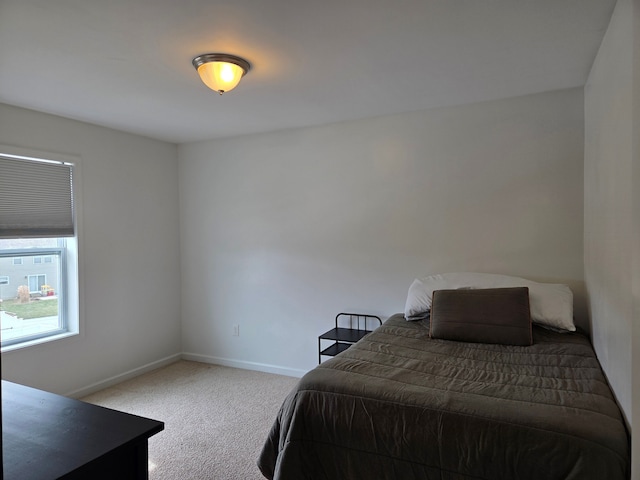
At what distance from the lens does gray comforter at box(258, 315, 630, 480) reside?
1.57 metres

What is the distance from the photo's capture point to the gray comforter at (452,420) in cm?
157

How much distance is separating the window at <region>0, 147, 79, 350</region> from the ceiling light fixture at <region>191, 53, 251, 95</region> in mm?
1857

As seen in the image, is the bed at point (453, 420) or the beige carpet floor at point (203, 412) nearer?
the bed at point (453, 420)

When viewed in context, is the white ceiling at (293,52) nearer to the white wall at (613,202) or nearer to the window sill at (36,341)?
the white wall at (613,202)

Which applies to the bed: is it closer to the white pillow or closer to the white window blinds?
the white pillow

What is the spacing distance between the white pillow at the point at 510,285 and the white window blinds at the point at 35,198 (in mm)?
2928

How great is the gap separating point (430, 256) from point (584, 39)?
1.80 meters

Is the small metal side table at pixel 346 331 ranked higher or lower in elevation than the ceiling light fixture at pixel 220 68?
lower

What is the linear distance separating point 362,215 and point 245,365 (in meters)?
1.98

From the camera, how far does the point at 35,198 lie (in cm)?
338

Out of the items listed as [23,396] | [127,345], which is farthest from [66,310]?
[23,396]

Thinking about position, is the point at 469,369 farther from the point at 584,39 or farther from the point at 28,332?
the point at 28,332

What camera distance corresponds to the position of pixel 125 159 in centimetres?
407

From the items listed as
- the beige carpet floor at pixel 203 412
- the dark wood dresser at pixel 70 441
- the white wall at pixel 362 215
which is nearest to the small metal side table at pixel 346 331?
the white wall at pixel 362 215
